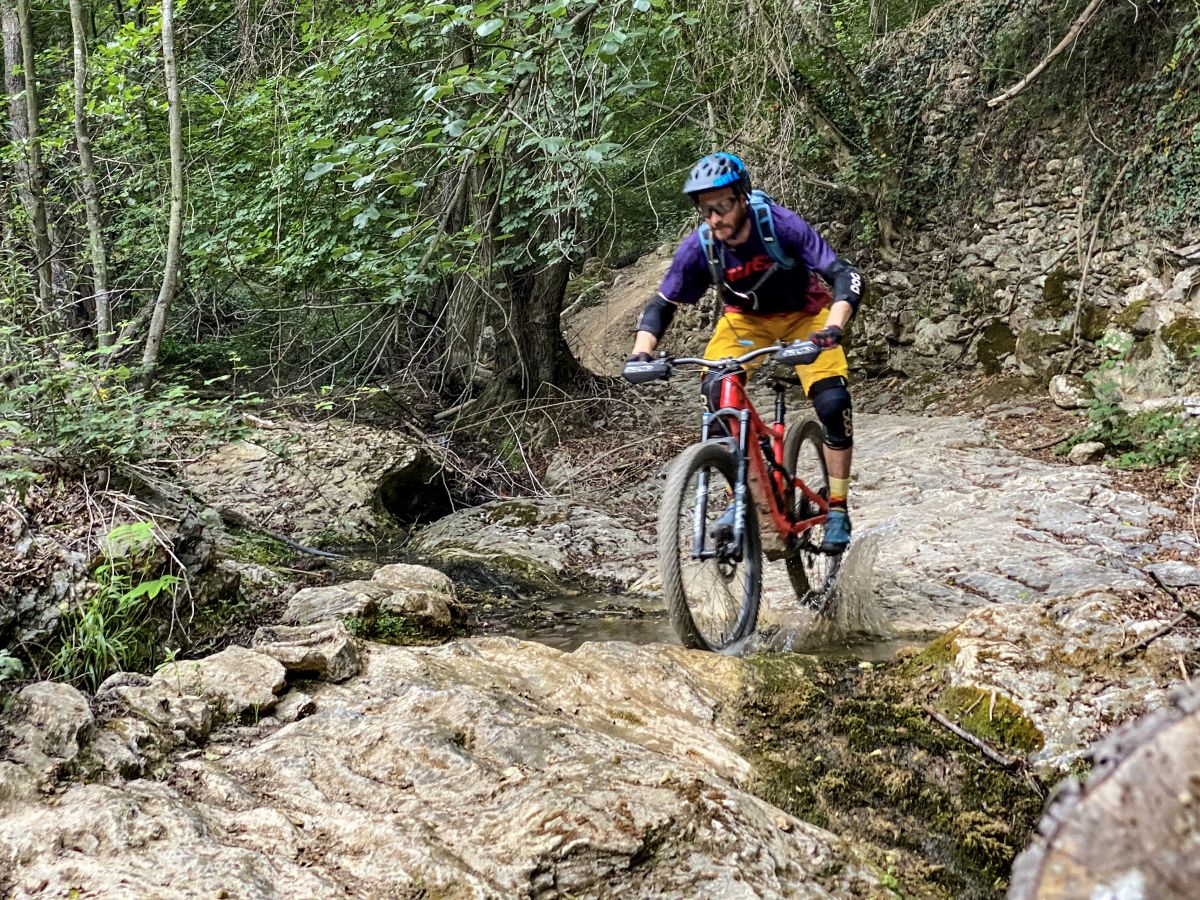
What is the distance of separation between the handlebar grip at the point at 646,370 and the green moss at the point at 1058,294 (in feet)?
24.4

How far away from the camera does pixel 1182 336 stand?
7125 millimetres

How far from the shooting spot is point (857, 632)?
420 centimetres

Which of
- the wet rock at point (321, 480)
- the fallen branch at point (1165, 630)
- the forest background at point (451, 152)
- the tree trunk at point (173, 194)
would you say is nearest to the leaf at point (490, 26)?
the forest background at point (451, 152)

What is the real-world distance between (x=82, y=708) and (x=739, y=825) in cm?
196

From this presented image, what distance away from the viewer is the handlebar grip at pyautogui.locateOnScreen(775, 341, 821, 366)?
3.49m

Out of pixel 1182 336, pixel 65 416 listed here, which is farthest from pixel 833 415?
pixel 1182 336

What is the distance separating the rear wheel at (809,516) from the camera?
4.47 m

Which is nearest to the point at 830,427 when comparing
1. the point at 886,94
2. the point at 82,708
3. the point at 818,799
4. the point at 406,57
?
the point at 818,799

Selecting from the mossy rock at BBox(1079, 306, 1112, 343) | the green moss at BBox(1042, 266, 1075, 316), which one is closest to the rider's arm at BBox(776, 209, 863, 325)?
the mossy rock at BBox(1079, 306, 1112, 343)

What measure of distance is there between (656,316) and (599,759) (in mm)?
2364

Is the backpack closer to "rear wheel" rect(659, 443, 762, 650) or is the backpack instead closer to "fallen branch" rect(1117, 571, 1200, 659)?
"rear wheel" rect(659, 443, 762, 650)

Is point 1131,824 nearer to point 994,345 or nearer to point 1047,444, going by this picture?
point 1047,444

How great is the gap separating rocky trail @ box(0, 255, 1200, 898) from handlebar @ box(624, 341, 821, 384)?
1.21 m

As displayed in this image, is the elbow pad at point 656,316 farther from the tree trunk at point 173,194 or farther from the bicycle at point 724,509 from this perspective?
the tree trunk at point 173,194
